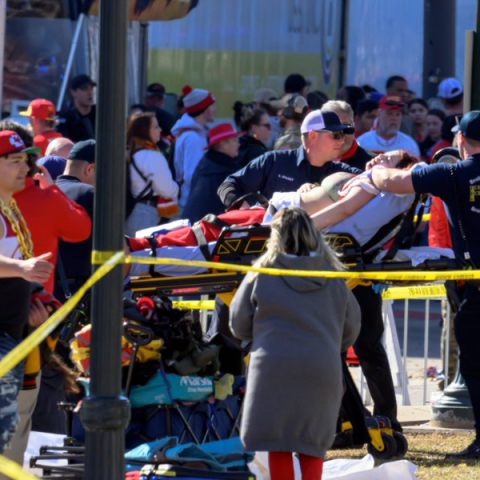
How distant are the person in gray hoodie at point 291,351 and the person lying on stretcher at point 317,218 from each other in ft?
3.54

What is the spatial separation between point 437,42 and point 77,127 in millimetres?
7915

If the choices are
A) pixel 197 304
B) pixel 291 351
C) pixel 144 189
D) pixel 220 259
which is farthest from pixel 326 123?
pixel 144 189

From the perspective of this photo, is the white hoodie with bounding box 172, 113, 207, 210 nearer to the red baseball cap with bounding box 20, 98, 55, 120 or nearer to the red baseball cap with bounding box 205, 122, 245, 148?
the red baseball cap with bounding box 205, 122, 245, 148

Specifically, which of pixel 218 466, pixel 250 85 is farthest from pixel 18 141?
pixel 250 85

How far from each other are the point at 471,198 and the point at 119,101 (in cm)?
312

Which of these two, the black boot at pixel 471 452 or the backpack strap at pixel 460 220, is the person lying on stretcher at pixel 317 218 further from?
the black boot at pixel 471 452

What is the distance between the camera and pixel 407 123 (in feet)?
46.0

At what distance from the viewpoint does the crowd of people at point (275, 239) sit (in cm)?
576

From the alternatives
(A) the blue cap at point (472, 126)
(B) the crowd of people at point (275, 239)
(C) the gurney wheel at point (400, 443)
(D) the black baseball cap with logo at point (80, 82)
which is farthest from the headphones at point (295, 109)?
(C) the gurney wheel at point (400, 443)

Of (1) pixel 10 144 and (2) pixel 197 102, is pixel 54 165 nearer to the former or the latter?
(1) pixel 10 144

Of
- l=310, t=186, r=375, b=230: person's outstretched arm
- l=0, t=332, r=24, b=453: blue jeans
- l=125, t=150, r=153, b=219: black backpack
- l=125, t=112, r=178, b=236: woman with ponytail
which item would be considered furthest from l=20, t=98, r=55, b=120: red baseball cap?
l=0, t=332, r=24, b=453: blue jeans

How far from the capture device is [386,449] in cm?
722

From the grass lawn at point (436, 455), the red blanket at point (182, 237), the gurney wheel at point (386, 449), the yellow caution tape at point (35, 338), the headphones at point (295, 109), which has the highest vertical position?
the headphones at point (295, 109)

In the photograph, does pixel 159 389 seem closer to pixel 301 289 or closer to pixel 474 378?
pixel 301 289
